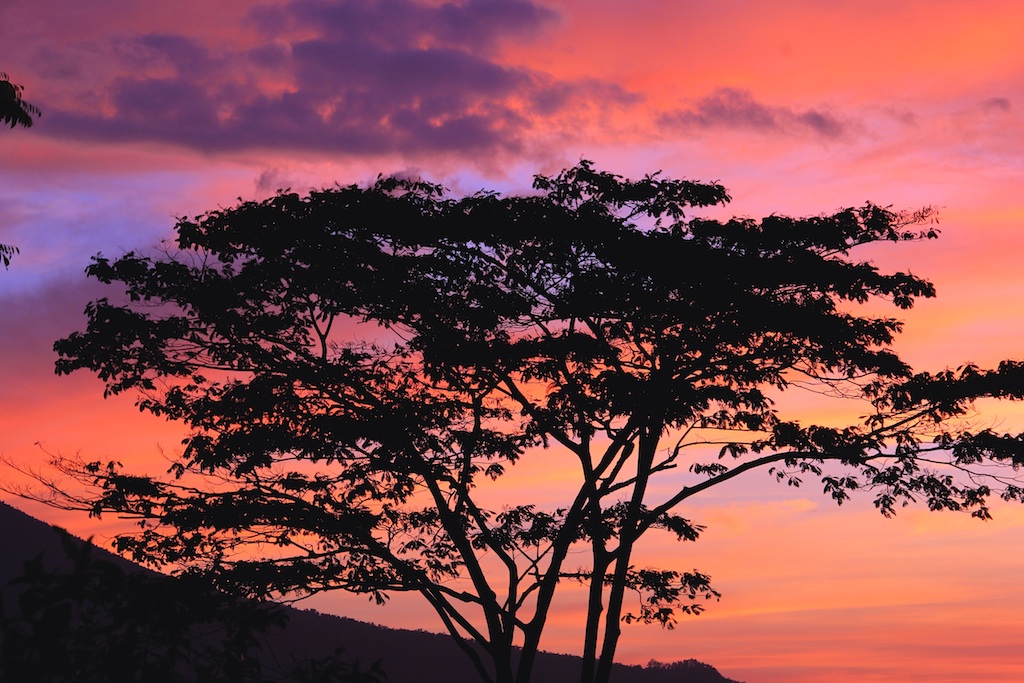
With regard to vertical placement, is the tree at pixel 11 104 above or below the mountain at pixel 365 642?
above

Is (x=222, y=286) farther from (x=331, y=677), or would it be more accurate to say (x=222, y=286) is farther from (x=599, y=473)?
(x=331, y=677)

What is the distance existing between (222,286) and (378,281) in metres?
2.96

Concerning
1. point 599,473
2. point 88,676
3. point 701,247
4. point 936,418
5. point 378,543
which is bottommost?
point 88,676

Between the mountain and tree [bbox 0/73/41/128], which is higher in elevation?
tree [bbox 0/73/41/128]

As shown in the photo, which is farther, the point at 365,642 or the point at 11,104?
the point at 365,642

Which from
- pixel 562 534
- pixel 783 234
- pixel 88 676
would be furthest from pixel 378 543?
pixel 88 676

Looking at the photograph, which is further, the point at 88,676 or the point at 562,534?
the point at 562,534

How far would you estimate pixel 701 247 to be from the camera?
19594mm

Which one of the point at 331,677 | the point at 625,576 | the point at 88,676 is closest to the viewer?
the point at 88,676

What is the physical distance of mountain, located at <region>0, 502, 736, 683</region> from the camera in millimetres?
92188

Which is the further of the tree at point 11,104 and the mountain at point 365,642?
the mountain at point 365,642

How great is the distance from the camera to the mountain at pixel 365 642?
92188 millimetres

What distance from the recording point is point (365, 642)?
97.7 m

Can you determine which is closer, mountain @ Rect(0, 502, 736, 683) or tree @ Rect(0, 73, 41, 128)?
tree @ Rect(0, 73, 41, 128)
